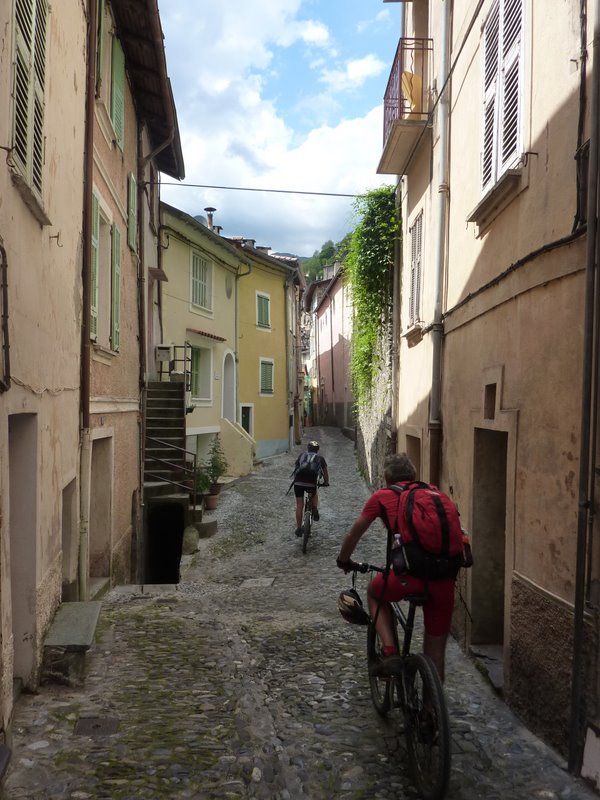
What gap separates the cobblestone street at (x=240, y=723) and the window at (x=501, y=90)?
389 cm

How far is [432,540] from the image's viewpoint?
3893 millimetres

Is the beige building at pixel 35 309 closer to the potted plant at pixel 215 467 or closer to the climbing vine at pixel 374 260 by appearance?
the climbing vine at pixel 374 260

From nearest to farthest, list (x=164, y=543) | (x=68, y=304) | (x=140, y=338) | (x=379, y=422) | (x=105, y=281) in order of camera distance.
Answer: (x=68, y=304) < (x=105, y=281) < (x=140, y=338) < (x=379, y=422) < (x=164, y=543)

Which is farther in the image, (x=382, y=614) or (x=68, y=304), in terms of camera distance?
(x=68, y=304)

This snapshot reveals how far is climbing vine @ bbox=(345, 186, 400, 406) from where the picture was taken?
40.5 ft

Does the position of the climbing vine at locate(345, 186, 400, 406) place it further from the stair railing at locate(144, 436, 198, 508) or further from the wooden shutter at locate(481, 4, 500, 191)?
the wooden shutter at locate(481, 4, 500, 191)

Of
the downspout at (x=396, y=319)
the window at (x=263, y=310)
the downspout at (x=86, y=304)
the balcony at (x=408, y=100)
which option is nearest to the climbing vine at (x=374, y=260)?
the downspout at (x=396, y=319)

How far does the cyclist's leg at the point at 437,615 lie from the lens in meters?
4.01

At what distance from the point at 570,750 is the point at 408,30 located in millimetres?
10131

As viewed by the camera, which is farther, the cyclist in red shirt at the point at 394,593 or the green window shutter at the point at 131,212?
the green window shutter at the point at 131,212

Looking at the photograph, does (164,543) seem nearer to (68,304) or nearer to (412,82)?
(68,304)

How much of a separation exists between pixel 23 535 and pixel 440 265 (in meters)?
5.20

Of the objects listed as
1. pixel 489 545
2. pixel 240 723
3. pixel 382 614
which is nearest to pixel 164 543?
pixel 489 545

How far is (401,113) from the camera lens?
899cm
